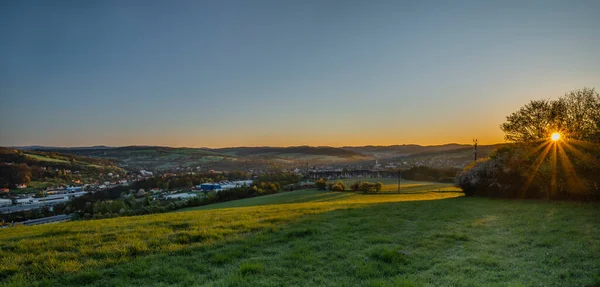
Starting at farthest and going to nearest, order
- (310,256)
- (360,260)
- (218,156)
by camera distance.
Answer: (218,156) < (310,256) < (360,260)

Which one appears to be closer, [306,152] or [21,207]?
[21,207]

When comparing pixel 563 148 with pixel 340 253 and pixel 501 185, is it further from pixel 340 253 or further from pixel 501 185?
pixel 340 253

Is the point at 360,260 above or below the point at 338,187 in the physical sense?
above

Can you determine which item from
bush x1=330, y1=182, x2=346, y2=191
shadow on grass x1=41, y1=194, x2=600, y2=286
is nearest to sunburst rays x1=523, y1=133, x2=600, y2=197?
shadow on grass x1=41, y1=194, x2=600, y2=286

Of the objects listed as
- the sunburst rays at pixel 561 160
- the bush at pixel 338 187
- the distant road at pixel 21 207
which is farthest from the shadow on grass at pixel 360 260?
the distant road at pixel 21 207

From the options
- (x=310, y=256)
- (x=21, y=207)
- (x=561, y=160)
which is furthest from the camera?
(x=21, y=207)

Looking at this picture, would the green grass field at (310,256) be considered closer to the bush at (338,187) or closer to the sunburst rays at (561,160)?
the sunburst rays at (561,160)

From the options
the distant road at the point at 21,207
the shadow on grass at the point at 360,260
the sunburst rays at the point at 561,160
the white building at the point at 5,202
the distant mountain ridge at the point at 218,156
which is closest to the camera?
the shadow on grass at the point at 360,260

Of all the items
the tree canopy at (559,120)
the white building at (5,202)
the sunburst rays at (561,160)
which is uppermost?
the tree canopy at (559,120)

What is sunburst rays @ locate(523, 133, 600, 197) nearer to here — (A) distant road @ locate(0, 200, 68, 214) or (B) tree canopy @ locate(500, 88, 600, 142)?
(B) tree canopy @ locate(500, 88, 600, 142)

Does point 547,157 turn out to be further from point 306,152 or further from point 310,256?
point 306,152

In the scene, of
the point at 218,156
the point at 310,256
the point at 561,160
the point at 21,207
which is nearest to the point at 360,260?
the point at 310,256

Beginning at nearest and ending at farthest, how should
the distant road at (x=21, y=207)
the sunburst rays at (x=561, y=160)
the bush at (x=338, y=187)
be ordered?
the sunburst rays at (x=561, y=160) → the distant road at (x=21, y=207) → the bush at (x=338, y=187)

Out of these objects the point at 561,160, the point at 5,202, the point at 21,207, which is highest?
the point at 561,160
